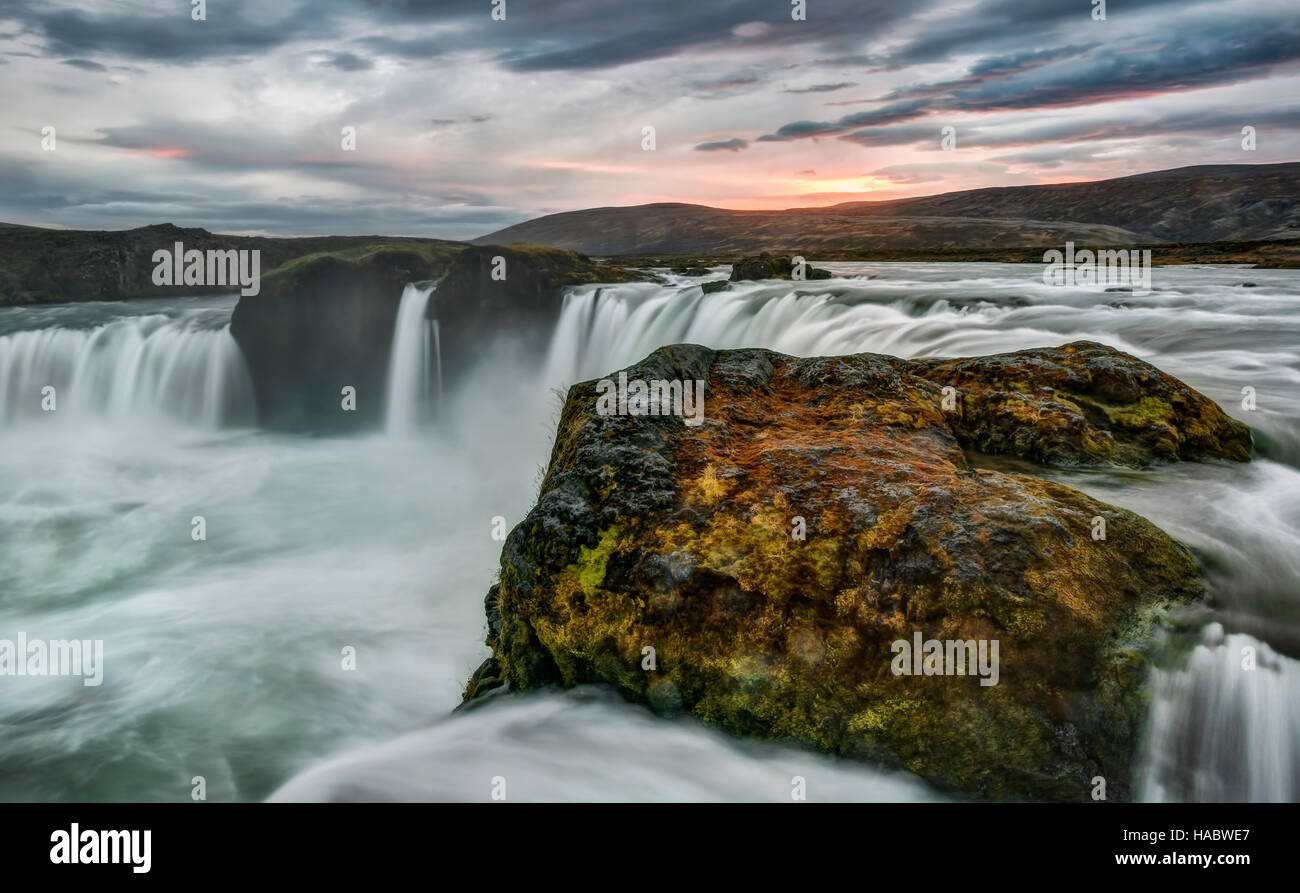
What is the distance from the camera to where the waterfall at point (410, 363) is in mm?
26047

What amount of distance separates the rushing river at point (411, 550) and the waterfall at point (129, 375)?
0.36ft

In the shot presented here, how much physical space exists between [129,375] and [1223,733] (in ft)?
108

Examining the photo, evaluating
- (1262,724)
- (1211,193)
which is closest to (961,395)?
(1262,724)

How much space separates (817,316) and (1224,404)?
9353mm

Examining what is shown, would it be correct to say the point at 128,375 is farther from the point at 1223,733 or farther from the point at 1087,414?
the point at 1223,733

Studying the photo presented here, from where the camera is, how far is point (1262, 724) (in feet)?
13.6

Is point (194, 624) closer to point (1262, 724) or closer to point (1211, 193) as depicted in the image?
point (1262, 724)

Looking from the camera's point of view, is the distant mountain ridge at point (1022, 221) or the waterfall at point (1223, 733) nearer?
the waterfall at point (1223, 733)

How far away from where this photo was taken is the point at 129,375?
26.9m

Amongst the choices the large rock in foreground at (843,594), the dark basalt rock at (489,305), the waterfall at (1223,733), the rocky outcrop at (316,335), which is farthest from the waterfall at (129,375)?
the waterfall at (1223,733)

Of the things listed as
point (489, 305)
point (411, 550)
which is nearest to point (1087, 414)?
point (411, 550)

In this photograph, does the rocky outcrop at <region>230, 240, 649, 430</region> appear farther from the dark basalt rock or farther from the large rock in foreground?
the large rock in foreground

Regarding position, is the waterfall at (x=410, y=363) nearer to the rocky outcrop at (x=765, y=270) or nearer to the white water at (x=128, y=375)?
the white water at (x=128, y=375)

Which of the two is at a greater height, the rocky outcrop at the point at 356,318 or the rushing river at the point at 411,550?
the rocky outcrop at the point at 356,318
